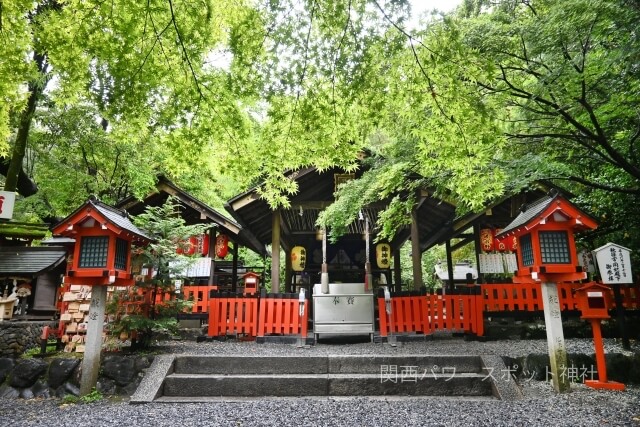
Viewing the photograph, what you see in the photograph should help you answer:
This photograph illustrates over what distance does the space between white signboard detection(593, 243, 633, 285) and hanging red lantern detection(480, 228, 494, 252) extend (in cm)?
502

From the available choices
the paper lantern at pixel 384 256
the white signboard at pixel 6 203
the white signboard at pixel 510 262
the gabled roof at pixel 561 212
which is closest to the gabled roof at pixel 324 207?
the paper lantern at pixel 384 256

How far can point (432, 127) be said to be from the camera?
552 centimetres

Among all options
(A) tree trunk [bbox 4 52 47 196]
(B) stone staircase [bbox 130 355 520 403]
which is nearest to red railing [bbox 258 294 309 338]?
(B) stone staircase [bbox 130 355 520 403]

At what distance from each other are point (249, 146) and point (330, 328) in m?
5.46

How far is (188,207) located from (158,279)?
5192mm

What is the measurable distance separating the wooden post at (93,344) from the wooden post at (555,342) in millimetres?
7773

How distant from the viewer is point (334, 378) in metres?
6.36

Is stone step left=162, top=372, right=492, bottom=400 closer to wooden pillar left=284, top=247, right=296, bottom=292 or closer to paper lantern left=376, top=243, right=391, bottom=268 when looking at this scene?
paper lantern left=376, top=243, right=391, bottom=268

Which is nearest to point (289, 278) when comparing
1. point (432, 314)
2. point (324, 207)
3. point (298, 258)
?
point (298, 258)

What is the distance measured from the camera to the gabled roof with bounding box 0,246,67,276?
1020cm

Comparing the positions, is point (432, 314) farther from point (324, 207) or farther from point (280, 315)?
point (324, 207)

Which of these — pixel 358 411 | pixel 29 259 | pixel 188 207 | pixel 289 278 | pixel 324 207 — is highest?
pixel 188 207

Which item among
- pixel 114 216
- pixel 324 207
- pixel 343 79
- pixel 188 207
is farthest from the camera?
pixel 188 207

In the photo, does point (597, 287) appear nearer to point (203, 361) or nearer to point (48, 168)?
point (203, 361)
